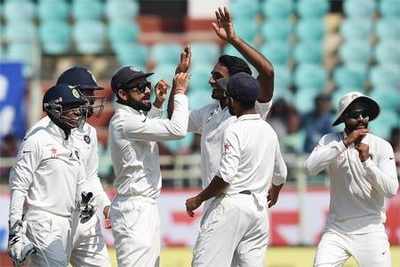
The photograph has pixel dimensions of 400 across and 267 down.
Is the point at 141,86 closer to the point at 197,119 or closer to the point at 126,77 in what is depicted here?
the point at 126,77

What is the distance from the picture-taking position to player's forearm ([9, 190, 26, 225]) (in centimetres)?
902

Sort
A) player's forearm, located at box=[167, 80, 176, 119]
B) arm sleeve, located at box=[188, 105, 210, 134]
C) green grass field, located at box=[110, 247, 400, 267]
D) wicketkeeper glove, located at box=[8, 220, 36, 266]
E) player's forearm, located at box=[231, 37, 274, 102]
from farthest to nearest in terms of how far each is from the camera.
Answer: green grass field, located at box=[110, 247, 400, 267]
arm sleeve, located at box=[188, 105, 210, 134]
player's forearm, located at box=[167, 80, 176, 119]
player's forearm, located at box=[231, 37, 274, 102]
wicketkeeper glove, located at box=[8, 220, 36, 266]

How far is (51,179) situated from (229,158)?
4.47 feet

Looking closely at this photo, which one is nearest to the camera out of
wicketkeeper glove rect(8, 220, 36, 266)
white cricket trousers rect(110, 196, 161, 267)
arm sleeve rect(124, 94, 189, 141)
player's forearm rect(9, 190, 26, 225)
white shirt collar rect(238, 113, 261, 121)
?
wicketkeeper glove rect(8, 220, 36, 266)

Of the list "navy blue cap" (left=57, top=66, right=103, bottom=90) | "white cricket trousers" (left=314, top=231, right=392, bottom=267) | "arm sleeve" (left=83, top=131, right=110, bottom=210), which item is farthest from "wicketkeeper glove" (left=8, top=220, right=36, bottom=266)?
"white cricket trousers" (left=314, top=231, right=392, bottom=267)

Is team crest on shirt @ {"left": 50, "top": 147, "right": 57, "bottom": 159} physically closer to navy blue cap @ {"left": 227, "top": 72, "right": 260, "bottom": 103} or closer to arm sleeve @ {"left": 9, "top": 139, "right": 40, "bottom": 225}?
arm sleeve @ {"left": 9, "top": 139, "right": 40, "bottom": 225}

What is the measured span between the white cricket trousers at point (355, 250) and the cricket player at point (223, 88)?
1.10 meters

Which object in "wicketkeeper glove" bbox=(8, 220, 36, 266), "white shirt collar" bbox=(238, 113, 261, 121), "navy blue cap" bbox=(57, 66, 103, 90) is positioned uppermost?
"navy blue cap" bbox=(57, 66, 103, 90)

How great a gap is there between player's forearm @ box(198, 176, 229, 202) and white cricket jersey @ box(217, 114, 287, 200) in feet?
0.15

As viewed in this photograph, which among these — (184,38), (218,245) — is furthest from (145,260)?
(184,38)

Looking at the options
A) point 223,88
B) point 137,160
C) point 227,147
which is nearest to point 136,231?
point 137,160

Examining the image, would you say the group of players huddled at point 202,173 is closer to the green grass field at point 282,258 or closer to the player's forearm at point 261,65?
the player's forearm at point 261,65

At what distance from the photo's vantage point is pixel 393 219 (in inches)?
653

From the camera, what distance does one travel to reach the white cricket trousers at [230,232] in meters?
9.09
